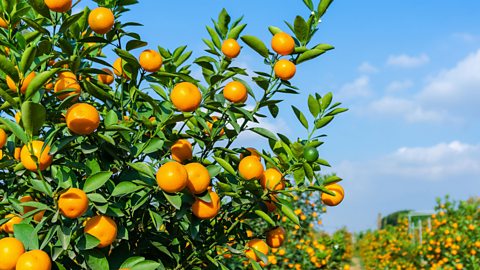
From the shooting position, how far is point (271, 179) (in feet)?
5.53

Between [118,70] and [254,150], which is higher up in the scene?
[118,70]

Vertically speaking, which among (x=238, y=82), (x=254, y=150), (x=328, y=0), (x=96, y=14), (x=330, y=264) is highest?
(x=328, y=0)

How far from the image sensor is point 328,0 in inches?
75.0

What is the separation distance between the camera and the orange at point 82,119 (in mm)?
1438

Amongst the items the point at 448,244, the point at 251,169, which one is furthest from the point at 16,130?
the point at 448,244

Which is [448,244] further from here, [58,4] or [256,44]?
[58,4]

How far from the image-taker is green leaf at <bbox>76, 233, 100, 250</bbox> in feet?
4.68

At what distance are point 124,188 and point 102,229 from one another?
0.13 m

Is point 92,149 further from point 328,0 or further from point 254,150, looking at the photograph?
point 328,0

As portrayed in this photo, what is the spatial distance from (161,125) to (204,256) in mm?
483

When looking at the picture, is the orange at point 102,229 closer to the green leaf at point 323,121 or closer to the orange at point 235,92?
the orange at point 235,92

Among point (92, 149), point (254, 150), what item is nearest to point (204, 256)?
point (254, 150)

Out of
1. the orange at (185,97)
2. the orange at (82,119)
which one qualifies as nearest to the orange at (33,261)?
the orange at (82,119)

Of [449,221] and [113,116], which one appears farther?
[449,221]
